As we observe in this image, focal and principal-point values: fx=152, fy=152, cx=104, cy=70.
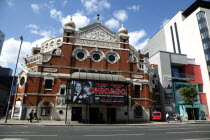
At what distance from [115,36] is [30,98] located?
19884 millimetres

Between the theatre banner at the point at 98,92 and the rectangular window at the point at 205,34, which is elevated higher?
the rectangular window at the point at 205,34

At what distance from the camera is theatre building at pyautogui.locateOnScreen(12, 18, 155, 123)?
24.4m

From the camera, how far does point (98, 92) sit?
24234 millimetres

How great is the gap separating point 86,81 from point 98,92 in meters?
2.60

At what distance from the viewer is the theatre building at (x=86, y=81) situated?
80.1ft

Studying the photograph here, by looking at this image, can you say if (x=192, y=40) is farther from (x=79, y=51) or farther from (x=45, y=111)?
(x=45, y=111)

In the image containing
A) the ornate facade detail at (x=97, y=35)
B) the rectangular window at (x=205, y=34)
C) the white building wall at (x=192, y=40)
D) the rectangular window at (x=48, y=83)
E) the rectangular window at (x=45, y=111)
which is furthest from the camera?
the rectangular window at (x=205, y=34)

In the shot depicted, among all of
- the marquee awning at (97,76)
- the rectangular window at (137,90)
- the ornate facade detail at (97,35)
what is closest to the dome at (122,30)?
the ornate facade detail at (97,35)

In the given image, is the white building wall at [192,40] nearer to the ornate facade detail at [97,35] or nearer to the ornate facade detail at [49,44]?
the ornate facade detail at [97,35]

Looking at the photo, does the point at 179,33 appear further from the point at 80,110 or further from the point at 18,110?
the point at 18,110

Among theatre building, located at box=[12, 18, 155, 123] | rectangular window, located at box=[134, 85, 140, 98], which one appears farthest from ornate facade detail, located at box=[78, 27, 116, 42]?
rectangular window, located at box=[134, 85, 140, 98]

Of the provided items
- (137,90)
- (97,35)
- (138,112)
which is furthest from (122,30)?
A: (138,112)

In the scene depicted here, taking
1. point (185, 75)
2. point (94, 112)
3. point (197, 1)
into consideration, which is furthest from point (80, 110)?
point (197, 1)

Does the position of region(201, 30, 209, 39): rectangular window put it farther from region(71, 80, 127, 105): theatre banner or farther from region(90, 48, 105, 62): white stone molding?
region(71, 80, 127, 105): theatre banner
